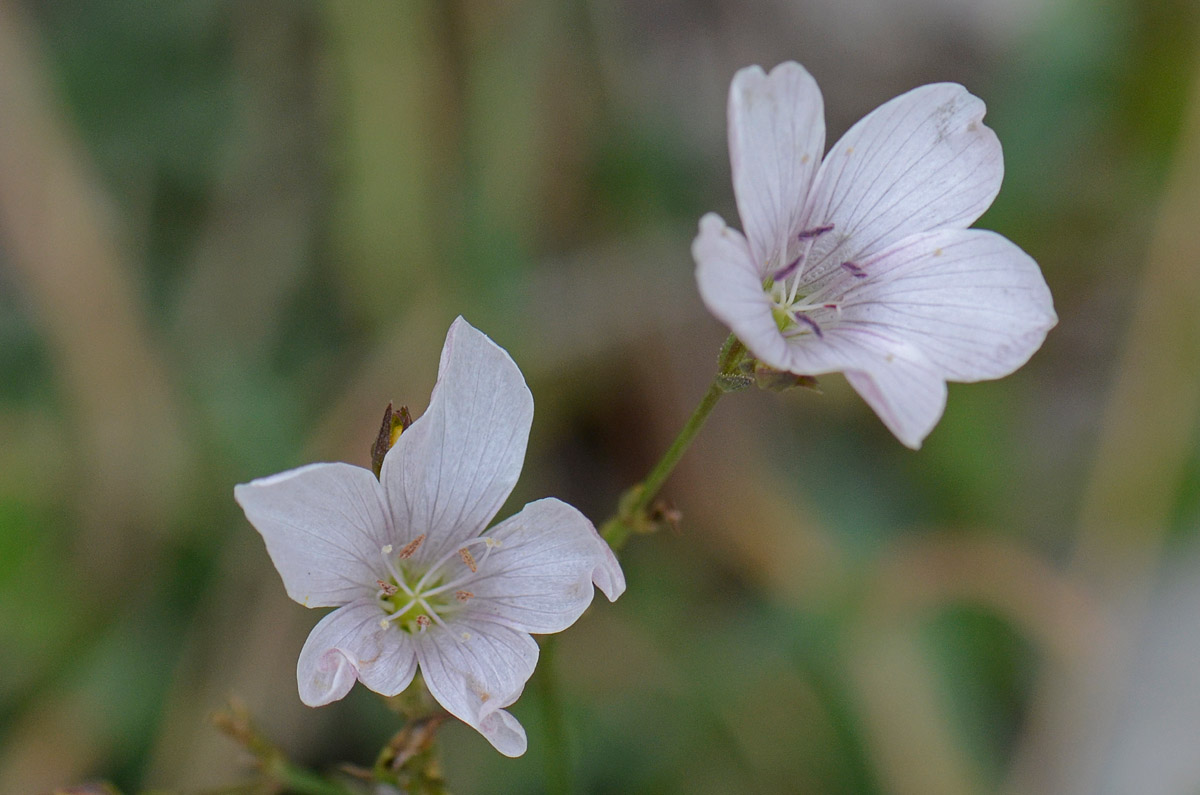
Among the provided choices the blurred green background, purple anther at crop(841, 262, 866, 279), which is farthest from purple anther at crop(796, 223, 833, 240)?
the blurred green background

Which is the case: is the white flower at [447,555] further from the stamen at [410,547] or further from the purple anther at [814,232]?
the purple anther at [814,232]

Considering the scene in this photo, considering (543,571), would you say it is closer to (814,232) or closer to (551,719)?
(551,719)

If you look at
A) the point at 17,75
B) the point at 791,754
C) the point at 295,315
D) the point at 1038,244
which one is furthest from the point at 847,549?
the point at 17,75

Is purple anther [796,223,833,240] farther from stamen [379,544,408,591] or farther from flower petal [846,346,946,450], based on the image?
stamen [379,544,408,591]

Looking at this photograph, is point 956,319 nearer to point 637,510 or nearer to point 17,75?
point 637,510

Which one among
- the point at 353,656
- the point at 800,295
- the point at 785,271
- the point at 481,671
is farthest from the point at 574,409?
the point at 353,656

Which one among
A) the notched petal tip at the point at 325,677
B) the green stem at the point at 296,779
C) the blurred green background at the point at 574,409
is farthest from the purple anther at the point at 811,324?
the blurred green background at the point at 574,409
